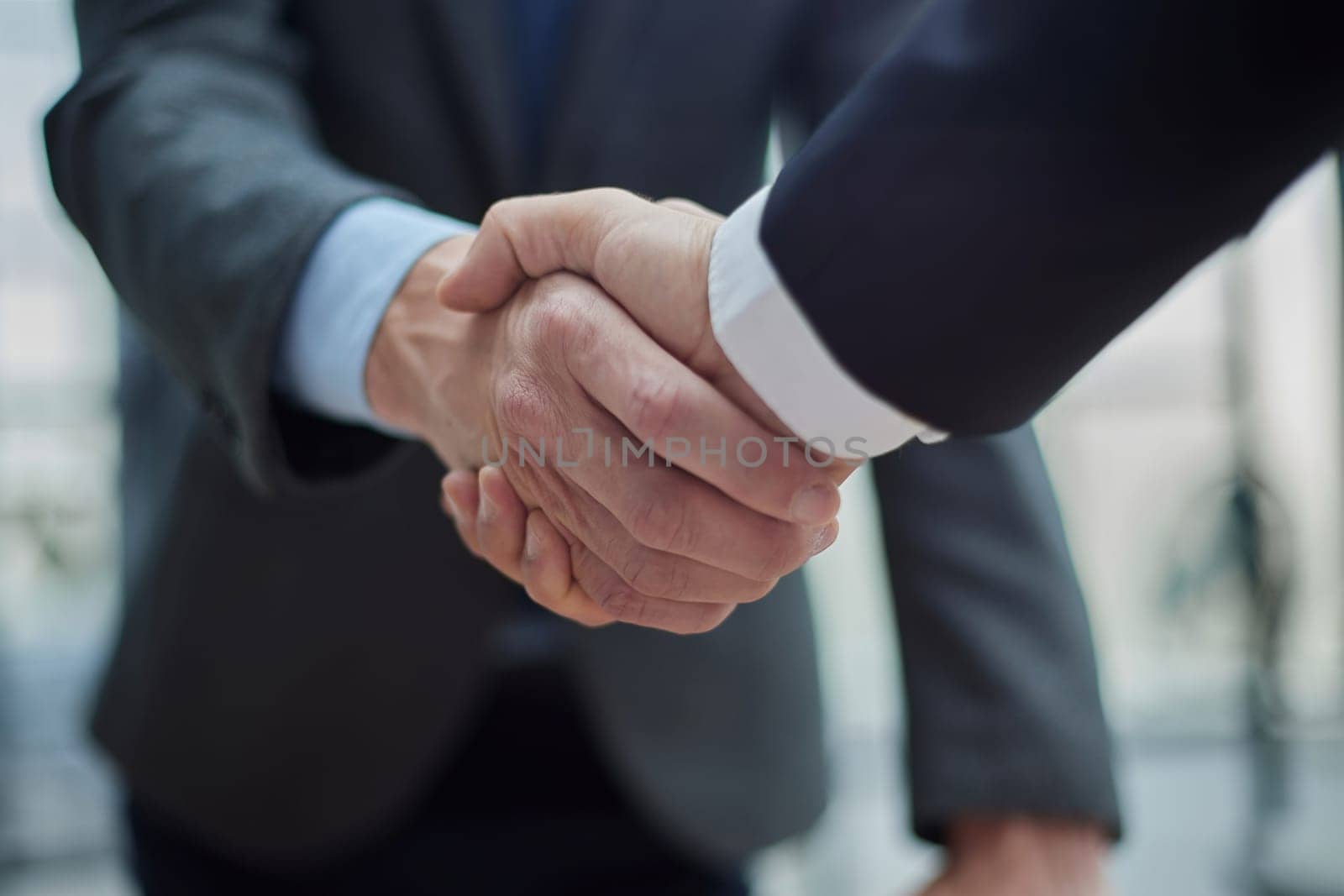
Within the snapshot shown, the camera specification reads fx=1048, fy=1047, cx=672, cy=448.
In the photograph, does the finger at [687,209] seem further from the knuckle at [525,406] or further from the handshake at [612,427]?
the knuckle at [525,406]

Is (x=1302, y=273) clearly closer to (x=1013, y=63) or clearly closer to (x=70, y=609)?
(x=1013, y=63)

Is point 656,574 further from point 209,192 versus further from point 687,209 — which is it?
point 209,192

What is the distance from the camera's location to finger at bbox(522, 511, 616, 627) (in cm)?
52

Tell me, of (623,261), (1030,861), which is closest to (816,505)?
(623,261)

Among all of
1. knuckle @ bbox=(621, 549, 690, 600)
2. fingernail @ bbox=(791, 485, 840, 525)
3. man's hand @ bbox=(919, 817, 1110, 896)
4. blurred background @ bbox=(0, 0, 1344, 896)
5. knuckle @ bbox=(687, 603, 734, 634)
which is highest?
fingernail @ bbox=(791, 485, 840, 525)

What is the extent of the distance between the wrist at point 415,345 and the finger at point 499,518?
7cm

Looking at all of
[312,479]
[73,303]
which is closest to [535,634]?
[312,479]

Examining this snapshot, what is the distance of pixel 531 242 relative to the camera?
51cm

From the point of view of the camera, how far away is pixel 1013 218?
39 centimetres

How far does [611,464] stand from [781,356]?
0.31 feet

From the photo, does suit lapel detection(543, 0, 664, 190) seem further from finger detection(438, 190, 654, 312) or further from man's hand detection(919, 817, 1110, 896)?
man's hand detection(919, 817, 1110, 896)

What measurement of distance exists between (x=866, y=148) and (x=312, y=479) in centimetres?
39

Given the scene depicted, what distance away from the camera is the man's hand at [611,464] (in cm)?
45

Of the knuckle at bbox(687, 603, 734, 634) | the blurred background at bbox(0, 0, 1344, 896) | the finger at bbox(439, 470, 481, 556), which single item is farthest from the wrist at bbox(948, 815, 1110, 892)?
the blurred background at bbox(0, 0, 1344, 896)
